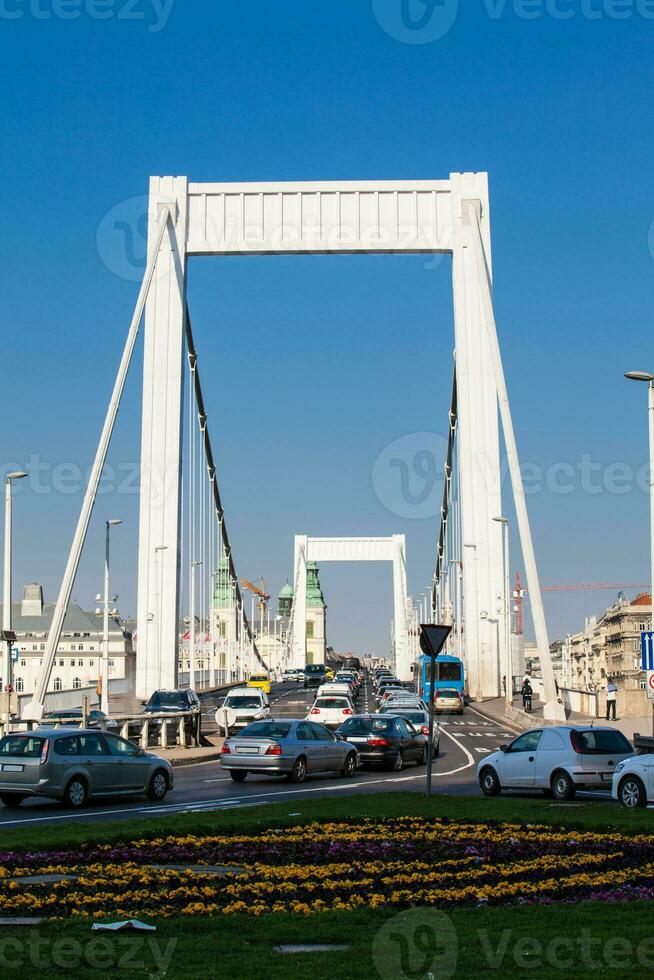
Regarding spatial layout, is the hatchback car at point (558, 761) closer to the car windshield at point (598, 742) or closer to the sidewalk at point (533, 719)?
the car windshield at point (598, 742)

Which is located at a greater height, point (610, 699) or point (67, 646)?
point (67, 646)

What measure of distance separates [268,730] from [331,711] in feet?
49.2

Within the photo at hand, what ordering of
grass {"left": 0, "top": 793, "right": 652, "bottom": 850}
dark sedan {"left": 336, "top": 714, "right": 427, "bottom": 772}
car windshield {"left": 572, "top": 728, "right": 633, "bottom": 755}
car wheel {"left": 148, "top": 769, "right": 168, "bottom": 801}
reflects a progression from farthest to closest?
dark sedan {"left": 336, "top": 714, "right": 427, "bottom": 772}
car wheel {"left": 148, "top": 769, "right": 168, "bottom": 801}
car windshield {"left": 572, "top": 728, "right": 633, "bottom": 755}
grass {"left": 0, "top": 793, "right": 652, "bottom": 850}

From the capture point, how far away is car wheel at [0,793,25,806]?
22.9 metres

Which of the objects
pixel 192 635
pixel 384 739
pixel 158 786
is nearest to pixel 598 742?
pixel 158 786

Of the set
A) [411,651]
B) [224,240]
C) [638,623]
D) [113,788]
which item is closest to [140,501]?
[224,240]

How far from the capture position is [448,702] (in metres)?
61.6

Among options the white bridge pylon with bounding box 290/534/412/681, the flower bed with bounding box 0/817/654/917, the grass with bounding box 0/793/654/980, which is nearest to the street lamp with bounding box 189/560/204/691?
the flower bed with bounding box 0/817/654/917

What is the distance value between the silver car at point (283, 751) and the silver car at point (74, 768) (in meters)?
3.55

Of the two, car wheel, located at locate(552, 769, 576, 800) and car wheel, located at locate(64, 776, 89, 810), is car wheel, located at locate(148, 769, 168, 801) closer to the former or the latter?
car wheel, located at locate(64, 776, 89, 810)

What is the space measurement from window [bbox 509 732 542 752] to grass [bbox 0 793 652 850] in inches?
97.4

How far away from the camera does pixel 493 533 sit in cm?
6325

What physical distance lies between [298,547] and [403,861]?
15578cm

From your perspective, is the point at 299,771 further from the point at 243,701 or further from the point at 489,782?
the point at 243,701
